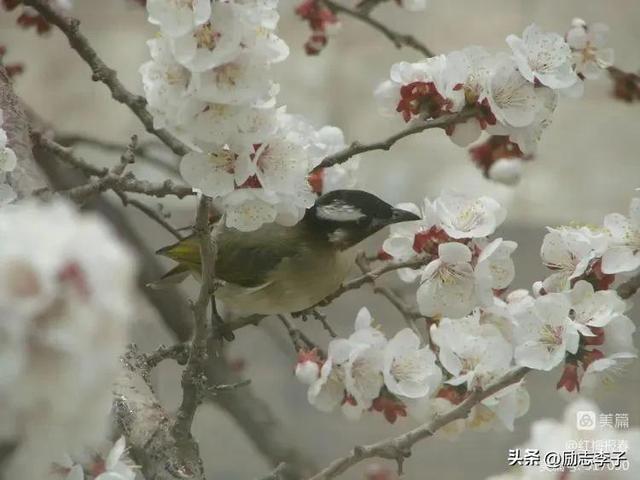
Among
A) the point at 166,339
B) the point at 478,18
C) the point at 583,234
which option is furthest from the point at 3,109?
the point at 478,18

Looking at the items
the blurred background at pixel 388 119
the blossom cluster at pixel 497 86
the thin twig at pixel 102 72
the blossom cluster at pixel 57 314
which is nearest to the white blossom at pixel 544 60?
the blossom cluster at pixel 497 86

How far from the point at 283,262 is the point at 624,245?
314 mm

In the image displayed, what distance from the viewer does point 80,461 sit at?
1.38 ft

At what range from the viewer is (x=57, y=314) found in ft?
0.87

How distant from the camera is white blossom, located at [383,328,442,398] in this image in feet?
2.00

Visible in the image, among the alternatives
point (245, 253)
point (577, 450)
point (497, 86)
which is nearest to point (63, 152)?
point (245, 253)

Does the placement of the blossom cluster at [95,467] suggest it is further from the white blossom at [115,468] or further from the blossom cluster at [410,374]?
the blossom cluster at [410,374]

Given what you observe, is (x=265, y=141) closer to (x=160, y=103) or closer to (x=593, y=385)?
(x=160, y=103)

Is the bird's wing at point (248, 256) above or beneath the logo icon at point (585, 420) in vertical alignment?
beneath

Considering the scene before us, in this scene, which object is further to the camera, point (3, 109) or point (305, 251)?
point (305, 251)

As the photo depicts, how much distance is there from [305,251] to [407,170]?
122 centimetres

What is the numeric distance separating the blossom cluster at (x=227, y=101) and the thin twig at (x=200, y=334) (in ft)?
0.06

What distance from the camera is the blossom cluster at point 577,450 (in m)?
0.43

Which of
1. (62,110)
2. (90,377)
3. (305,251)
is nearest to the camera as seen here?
(90,377)
